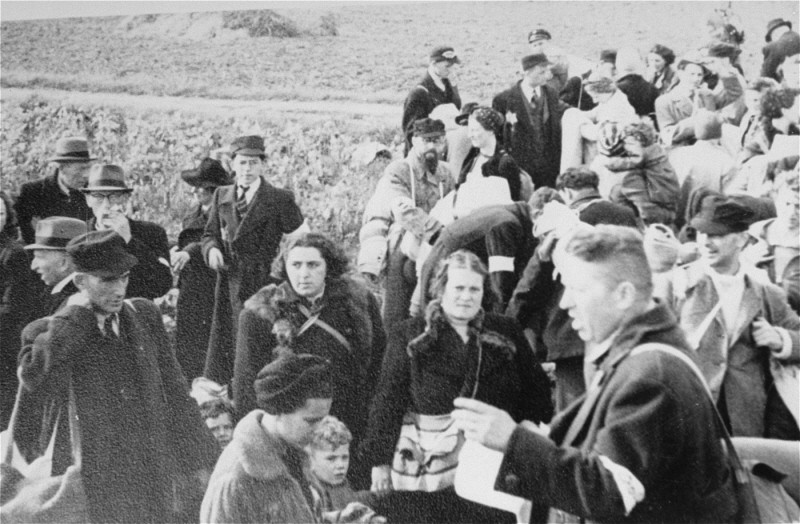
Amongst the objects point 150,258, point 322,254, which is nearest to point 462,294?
point 322,254

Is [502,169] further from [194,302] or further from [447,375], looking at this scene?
[194,302]

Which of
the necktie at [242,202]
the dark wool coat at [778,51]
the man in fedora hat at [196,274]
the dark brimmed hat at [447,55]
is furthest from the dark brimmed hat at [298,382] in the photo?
the dark wool coat at [778,51]

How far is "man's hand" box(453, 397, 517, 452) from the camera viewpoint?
4.05 metres

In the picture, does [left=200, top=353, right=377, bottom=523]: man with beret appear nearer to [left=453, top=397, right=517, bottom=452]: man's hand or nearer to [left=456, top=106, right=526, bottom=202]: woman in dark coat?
[left=453, top=397, right=517, bottom=452]: man's hand

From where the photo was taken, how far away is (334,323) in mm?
5113

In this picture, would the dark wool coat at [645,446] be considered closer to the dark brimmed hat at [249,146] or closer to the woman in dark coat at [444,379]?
the woman in dark coat at [444,379]

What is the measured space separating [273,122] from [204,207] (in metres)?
0.54

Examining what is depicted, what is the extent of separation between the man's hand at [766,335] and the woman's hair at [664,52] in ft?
3.95

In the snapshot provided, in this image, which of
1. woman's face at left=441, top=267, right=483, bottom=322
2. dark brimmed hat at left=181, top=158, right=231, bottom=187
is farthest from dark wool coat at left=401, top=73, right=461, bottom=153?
dark brimmed hat at left=181, top=158, right=231, bottom=187

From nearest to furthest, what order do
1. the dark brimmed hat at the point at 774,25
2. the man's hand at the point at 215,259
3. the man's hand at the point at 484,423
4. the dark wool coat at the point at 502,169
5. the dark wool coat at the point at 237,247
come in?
1. the man's hand at the point at 484,423
2. the dark brimmed hat at the point at 774,25
3. the dark wool coat at the point at 502,169
4. the dark wool coat at the point at 237,247
5. the man's hand at the point at 215,259

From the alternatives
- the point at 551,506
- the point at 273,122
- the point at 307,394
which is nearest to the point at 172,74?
the point at 273,122

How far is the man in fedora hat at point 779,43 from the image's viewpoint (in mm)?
4742

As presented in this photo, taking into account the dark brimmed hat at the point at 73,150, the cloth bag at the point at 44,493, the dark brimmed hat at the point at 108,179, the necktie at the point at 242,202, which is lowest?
the cloth bag at the point at 44,493

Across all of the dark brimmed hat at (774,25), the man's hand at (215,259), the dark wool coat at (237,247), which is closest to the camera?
the dark brimmed hat at (774,25)
